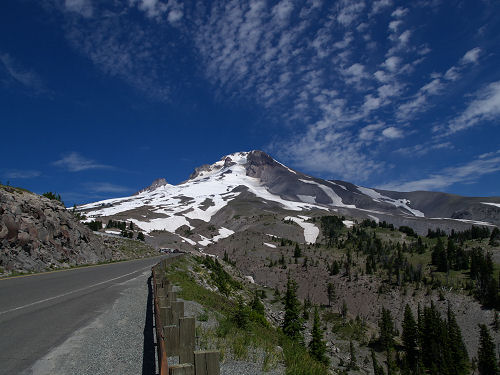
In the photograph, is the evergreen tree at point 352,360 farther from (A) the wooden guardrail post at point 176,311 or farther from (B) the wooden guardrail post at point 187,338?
(B) the wooden guardrail post at point 187,338

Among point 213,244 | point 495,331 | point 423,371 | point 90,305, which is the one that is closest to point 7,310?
point 90,305

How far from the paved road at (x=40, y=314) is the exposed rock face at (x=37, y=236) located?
9173 millimetres

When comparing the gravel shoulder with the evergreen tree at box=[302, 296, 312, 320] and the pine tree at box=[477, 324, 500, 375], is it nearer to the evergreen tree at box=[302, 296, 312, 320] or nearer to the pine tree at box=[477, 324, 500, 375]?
the pine tree at box=[477, 324, 500, 375]

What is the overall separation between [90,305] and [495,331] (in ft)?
309

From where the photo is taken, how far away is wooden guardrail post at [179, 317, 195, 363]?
5141 mm

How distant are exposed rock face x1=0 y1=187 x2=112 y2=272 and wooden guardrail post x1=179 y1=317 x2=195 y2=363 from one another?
2226 centimetres

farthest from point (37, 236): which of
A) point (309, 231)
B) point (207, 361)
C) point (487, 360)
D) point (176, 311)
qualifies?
point (309, 231)

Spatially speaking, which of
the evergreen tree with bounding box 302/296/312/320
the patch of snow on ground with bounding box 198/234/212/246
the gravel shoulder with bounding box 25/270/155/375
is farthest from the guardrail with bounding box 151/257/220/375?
the patch of snow on ground with bounding box 198/234/212/246

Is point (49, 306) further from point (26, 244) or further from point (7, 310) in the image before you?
point (26, 244)

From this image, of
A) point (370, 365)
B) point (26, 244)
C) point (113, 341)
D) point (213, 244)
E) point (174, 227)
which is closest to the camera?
point (113, 341)

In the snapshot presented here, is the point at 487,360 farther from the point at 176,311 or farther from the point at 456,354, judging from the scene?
the point at 176,311

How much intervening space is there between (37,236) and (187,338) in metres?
28.0

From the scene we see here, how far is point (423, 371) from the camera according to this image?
203ft

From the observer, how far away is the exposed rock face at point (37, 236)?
23.6m
